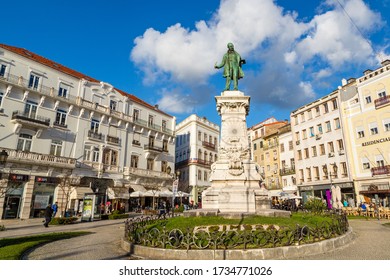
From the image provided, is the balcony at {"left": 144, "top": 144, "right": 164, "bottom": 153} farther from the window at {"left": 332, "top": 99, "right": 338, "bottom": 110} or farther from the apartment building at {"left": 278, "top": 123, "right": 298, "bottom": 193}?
the window at {"left": 332, "top": 99, "right": 338, "bottom": 110}

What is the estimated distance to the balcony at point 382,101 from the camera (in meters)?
30.1

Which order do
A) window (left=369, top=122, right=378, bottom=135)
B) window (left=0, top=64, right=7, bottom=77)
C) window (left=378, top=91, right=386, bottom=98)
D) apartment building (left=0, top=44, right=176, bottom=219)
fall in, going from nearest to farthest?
apartment building (left=0, top=44, right=176, bottom=219)
window (left=0, top=64, right=7, bottom=77)
window (left=378, top=91, right=386, bottom=98)
window (left=369, top=122, right=378, bottom=135)

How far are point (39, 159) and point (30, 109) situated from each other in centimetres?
578

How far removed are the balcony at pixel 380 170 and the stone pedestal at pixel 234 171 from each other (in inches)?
965

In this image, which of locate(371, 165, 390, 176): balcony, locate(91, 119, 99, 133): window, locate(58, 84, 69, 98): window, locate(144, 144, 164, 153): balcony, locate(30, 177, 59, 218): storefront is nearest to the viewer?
locate(30, 177, 59, 218): storefront

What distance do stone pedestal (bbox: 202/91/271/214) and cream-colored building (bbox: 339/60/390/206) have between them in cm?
2499

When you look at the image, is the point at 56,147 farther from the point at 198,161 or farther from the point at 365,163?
the point at 365,163

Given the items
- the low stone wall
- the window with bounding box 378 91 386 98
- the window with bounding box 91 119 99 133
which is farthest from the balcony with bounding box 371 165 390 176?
the window with bounding box 91 119 99 133

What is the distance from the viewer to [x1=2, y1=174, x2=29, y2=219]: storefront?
76.7 feet

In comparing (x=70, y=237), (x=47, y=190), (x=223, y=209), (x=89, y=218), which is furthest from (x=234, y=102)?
(x=47, y=190)

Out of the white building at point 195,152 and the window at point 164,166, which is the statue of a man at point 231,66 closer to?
the window at point 164,166

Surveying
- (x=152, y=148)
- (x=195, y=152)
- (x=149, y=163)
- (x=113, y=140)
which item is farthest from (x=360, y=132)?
(x=113, y=140)

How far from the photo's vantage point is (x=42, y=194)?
25.9 m

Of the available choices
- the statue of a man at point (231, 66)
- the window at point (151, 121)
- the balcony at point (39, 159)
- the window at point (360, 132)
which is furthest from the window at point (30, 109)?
the window at point (360, 132)
